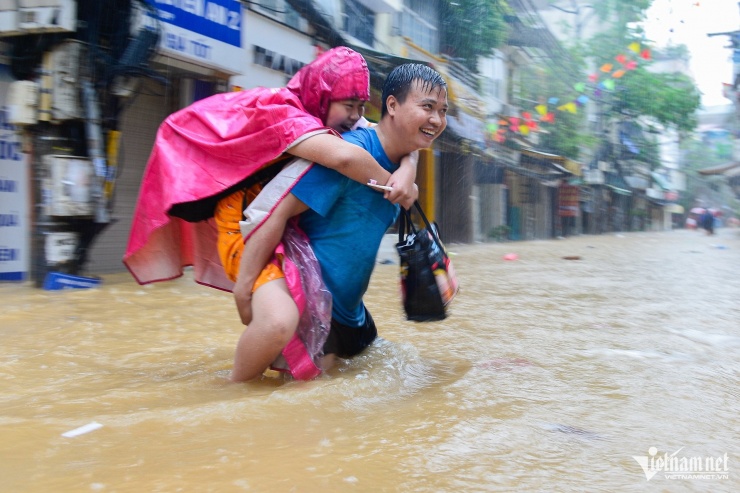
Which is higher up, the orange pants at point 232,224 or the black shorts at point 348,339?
the orange pants at point 232,224

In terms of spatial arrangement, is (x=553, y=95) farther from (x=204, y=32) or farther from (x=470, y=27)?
(x=204, y=32)

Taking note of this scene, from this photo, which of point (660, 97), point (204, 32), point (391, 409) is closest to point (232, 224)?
point (391, 409)

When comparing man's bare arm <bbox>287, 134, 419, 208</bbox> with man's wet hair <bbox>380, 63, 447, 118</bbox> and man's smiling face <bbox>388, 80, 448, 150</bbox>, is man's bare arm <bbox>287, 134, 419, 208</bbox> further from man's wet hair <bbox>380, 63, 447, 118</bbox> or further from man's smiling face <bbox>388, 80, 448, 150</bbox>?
man's wet hair <bbox>380, 63, 447, 118</bbox>

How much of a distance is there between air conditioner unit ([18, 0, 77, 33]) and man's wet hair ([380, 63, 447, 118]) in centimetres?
431

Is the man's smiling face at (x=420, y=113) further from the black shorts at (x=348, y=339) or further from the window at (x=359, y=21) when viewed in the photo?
the window at (x=359, y=21)

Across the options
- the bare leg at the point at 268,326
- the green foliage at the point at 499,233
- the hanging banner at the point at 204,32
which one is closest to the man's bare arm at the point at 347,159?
the bare leg at the point at 268,326

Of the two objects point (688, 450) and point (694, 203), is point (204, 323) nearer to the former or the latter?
point (688, 450)

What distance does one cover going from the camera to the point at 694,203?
175 feet

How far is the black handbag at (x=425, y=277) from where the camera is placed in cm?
267

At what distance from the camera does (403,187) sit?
8.21 feet

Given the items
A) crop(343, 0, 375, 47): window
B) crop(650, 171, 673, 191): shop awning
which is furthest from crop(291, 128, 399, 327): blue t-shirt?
crop(650, 171, 673, 191): shop awning

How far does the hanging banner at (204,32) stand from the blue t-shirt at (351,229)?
537 centimetres

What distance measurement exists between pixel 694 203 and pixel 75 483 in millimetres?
57287

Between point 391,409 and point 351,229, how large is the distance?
0.69 m
